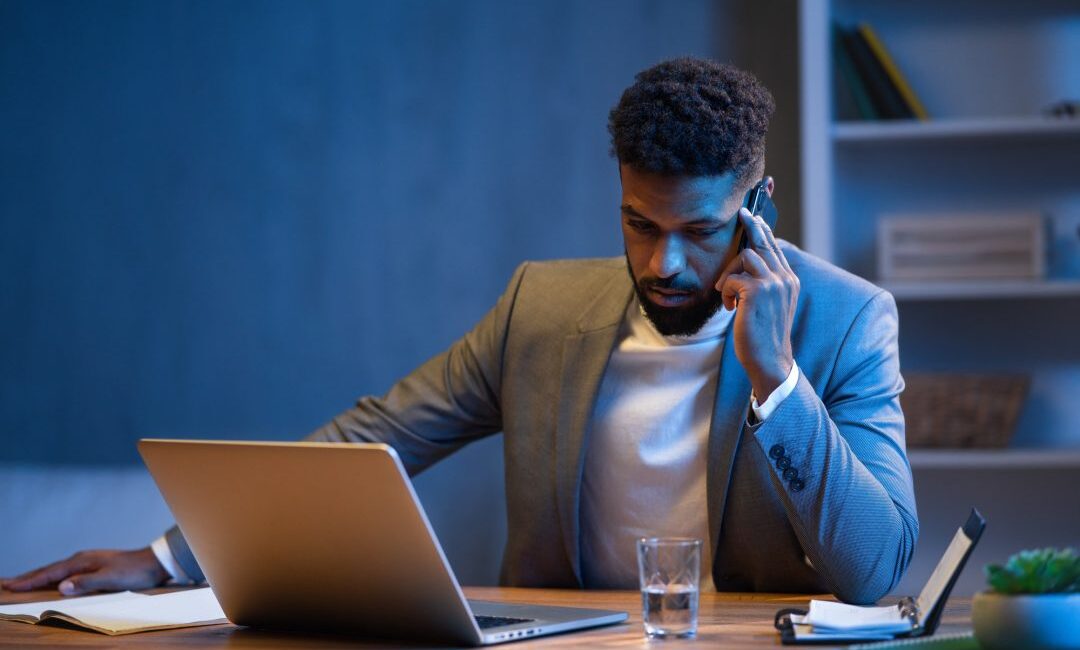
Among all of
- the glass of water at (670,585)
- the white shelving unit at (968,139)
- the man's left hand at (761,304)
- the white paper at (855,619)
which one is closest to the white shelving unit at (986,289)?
the white shelving unit at (968,139)

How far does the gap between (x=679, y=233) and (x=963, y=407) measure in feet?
4.23

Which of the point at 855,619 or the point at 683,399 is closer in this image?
the point at 855,619

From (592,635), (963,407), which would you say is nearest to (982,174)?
(963,407)

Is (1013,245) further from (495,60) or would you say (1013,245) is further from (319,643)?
(319,643)

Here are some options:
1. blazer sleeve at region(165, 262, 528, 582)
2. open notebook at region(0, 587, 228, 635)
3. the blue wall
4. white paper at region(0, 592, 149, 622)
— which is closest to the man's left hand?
blazer sleeve at region(165, 262, 528, 582)

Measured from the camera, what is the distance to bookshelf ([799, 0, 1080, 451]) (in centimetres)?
293

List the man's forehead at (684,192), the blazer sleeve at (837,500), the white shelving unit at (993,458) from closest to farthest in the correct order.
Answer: the blazer sleeve at (837,500) → the man's forehead at (684,192) → the white shelving unit at (993,458)

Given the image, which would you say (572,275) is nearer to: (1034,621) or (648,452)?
(648,452)

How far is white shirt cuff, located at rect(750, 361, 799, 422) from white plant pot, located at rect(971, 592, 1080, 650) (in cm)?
51

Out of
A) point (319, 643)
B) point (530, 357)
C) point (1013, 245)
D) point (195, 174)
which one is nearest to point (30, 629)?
point (319, 643)

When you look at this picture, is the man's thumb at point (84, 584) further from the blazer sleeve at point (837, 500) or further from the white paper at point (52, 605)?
the blazer sleeve at point (837, 500)

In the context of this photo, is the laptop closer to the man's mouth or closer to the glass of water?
the glass of water

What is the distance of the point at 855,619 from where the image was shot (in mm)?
1255

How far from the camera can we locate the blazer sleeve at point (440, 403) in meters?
2.07
